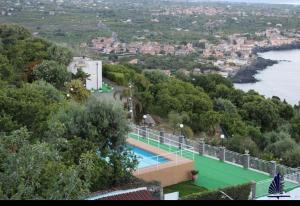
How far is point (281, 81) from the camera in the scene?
52562 mm

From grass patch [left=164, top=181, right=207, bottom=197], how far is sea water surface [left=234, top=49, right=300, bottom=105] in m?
31.4

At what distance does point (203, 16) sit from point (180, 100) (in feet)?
332

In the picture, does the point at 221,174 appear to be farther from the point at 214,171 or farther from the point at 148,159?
the point at 148,159

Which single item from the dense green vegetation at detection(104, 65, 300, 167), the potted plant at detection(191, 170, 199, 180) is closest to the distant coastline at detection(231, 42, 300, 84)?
the dense green vegetation at detection(104, 65, 300, 167)

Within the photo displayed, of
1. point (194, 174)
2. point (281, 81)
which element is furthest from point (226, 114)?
point (281, 81)

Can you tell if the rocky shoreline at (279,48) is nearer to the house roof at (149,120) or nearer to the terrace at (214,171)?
the house roof at (149,120)

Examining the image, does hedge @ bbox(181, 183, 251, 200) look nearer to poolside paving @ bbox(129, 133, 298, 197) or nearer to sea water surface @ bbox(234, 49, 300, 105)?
poolside paving @ bbox(129, 133, 298, 197)

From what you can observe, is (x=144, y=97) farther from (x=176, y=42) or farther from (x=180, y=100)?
(x=176, y=42)

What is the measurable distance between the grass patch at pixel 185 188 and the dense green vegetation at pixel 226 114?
124 inches

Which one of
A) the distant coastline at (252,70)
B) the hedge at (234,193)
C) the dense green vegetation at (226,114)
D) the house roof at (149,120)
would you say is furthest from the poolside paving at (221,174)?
the distant coastline at (252,70)

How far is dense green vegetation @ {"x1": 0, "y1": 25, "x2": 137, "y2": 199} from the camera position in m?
5.04

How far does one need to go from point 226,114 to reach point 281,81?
3477 cm

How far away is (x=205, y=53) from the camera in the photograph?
7000cm

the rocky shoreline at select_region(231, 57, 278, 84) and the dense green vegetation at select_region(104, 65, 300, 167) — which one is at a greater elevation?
the dense green vegetation at select_region(104, 65, 300, 167)
